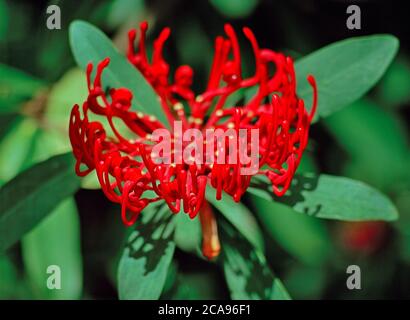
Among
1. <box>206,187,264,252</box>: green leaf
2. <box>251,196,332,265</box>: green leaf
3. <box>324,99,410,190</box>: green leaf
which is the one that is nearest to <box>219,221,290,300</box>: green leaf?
<box>206,187,264,252</box>: green leaf

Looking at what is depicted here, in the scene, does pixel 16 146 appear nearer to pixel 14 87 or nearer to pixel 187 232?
pixel 14 87

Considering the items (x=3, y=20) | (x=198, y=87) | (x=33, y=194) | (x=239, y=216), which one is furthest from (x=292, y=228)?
(x=3, y=20)

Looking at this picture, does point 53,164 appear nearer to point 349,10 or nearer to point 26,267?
point 26,267

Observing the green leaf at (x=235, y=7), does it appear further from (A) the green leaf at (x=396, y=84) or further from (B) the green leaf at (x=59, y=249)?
(B) the green leaf at (x=59, y=249)

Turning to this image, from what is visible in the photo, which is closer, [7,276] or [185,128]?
[185,128]

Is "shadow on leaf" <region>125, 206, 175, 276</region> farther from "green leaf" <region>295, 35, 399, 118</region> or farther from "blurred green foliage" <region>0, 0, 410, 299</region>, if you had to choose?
"green leaf" <region>295, 35, 399, 118</region>

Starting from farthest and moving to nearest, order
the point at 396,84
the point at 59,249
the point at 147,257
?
the point at 396,84 < the point at 59,249 < the point at 147,257
